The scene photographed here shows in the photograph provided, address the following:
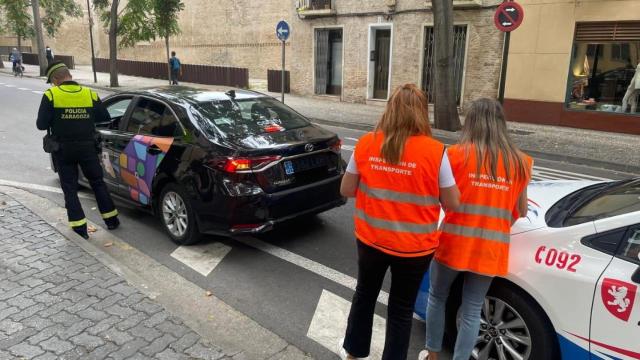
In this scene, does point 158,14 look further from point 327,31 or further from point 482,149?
point 482,149

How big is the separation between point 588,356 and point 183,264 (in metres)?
Result: 3.45

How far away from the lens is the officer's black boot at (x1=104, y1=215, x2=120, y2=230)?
18.2 ft

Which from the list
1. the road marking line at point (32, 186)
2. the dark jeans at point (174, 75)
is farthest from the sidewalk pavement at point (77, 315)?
the dark jeans at point (174, 75)

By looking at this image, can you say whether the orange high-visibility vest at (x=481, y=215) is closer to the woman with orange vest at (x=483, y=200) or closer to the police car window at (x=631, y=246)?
the woman with orange vest at (x=483, y=200)

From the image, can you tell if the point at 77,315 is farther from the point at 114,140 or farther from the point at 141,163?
the point at 114,140

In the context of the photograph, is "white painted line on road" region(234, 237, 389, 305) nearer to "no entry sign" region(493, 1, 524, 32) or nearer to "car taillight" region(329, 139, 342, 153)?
"car taillight" region(329, 139, 342, 153)

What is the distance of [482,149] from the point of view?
2684mm

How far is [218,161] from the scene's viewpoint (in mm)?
4582

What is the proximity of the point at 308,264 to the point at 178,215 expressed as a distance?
1449 millimetres

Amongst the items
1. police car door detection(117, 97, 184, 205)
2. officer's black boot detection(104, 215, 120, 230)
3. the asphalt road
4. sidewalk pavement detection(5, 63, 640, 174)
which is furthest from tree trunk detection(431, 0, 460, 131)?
officer's black boot detection(104, 215, 120, 230)

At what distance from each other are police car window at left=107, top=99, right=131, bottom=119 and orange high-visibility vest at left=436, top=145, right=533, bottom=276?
445 cm

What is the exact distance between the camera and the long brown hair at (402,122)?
254 centimetres

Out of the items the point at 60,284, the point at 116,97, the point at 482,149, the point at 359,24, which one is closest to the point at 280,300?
the point at 60,284

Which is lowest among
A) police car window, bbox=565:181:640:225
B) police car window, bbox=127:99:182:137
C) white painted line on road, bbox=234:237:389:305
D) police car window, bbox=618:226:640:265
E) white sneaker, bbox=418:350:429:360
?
white painted line on road, bbox=234:237:389:305
